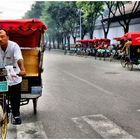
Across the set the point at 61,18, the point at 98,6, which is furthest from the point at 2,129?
the point at 61,18

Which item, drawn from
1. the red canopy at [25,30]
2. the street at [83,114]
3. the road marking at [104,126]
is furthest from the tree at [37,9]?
the road marking at [104,126]

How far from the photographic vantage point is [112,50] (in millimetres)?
36875

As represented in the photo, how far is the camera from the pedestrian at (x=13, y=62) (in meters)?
6.29

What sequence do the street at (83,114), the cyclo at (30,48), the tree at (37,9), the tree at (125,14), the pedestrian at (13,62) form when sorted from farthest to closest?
the tree at (37,9), the tree at (125,14), the cyclo at (30,48), the street at (83,114), the pedestrian at (13,62)

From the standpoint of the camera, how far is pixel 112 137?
21.7 feet

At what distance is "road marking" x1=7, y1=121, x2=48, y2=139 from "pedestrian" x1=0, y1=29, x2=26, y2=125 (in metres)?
0.33

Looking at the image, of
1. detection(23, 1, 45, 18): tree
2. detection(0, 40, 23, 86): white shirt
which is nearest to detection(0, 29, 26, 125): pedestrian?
detection(0, 40, 23, 86): white shirt

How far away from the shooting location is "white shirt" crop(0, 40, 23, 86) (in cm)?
634

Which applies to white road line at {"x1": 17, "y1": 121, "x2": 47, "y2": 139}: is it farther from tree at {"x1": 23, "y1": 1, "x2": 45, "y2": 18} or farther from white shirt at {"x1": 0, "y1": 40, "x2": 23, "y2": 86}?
tree at {"x1": 23, "y1": 1, "x2": 45, "y2": 18}

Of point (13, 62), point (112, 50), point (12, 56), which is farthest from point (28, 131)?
point (112, 50)

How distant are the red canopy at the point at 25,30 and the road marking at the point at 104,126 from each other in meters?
2.35

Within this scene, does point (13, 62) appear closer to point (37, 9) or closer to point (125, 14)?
point (125, 14)

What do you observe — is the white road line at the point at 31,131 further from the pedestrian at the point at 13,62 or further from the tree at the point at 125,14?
the tree at the point at 125,14

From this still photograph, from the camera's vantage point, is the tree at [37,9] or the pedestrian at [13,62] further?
the tree at [37,9]
